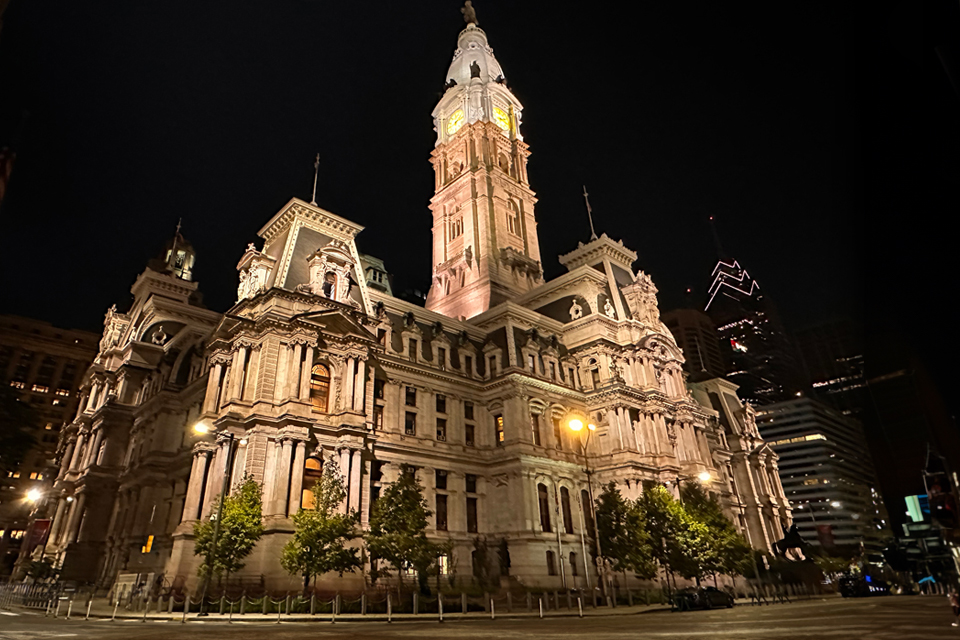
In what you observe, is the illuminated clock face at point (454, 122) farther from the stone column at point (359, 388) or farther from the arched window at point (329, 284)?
the stone column at point (359, 388)

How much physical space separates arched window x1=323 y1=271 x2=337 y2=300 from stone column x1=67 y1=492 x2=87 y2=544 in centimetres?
3046

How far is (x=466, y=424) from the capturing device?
48812 mm

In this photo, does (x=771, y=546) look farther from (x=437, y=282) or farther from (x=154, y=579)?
(x=154, y=579)

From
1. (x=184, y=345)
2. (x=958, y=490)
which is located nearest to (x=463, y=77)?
(x=184, y=345)

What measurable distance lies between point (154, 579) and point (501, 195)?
59.3 meters

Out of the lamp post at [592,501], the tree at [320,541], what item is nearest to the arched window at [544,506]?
the lamp post at [592,501]

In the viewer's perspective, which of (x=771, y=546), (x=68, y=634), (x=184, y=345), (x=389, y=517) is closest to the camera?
(x=68, y=634)

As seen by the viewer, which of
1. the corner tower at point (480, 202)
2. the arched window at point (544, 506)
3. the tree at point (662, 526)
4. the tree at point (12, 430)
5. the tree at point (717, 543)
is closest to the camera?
the tree at point (12, 430)

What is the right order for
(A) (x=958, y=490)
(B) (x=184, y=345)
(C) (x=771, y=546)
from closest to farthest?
(A) (x=958, y=490) → (B) (x=184, y=345) → (C) (x=771, y=546)

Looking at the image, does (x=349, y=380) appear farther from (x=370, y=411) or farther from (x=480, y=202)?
(x=480, y=202)

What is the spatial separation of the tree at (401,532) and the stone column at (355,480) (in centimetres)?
233

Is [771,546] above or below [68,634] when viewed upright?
above

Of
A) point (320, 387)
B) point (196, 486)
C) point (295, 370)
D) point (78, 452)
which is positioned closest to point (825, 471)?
point (320, 387)

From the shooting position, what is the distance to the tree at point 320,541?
29609mm
